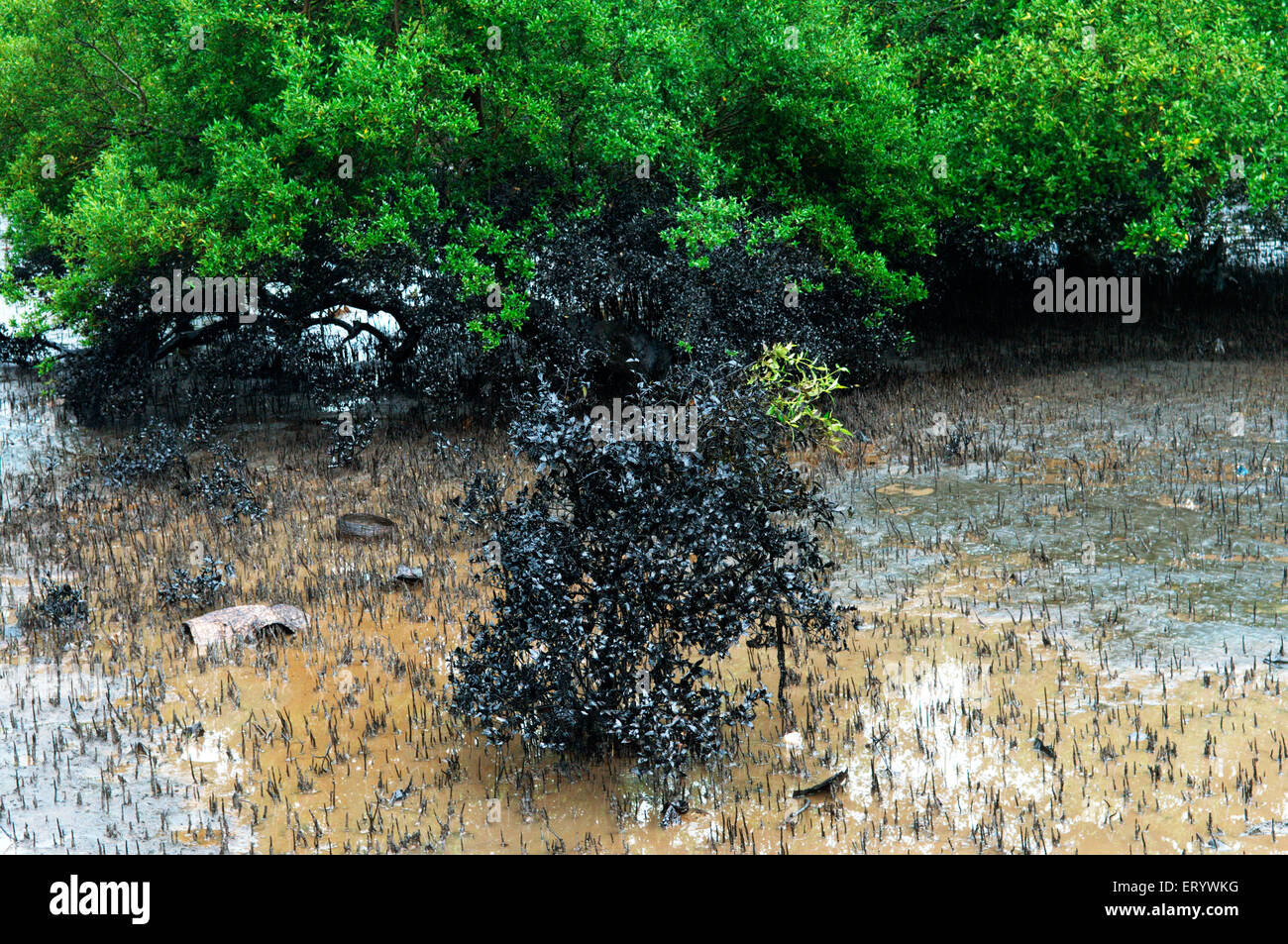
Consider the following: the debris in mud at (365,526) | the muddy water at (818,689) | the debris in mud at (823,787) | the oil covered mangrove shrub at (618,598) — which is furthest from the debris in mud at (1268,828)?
the debris in mud at (365,526)

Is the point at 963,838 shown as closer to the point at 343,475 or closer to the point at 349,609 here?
the point at 349,609

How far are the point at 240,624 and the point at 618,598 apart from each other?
3389mm

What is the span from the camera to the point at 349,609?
9.01m

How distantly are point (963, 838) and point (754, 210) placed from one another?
10084mm

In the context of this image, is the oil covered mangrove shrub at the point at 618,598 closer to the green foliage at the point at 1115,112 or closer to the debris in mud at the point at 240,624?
the debris in mud at the point at 240,624

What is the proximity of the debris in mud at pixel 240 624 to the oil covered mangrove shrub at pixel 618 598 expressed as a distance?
217 cm

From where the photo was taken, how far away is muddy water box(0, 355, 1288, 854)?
5.85 meters

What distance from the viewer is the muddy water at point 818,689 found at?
19.2 ft

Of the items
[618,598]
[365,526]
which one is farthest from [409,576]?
[618,598]

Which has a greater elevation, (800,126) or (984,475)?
(800,126)

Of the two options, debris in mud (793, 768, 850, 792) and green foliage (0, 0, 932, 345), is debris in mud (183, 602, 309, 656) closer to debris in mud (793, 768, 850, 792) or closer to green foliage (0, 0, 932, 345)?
debris in mud (793, 768, 850, 792)

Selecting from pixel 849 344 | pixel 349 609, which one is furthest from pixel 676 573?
pixel 849 344

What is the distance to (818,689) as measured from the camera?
23.9 feet
